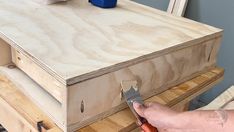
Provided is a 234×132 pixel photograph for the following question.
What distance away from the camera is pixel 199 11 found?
3.88 ft

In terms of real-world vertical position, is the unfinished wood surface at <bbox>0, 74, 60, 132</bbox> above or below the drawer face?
below

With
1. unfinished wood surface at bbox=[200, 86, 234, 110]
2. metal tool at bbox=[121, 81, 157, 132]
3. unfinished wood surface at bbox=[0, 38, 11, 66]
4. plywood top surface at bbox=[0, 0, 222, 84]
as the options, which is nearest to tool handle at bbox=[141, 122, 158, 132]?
metal tool at bbox=[121, 81, 157, 132]

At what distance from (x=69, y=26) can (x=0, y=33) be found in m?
0.14

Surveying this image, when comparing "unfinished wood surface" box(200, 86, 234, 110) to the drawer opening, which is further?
"unfinished wood surface" box(200, 86, 234, 110)

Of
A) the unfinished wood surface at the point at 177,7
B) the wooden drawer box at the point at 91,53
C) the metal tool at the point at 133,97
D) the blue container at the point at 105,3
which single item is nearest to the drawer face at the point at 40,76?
the wooden drawer box at the point at 91,53

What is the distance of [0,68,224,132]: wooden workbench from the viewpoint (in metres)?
0.48

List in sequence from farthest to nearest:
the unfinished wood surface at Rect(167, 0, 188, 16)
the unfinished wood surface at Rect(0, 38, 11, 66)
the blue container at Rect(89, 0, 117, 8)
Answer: the unfinished wood surface at Rect(167, 0, 188, 16)
the blue container at Rect(89, 0, 117, 8)
the unfinished wood surface at Rect(0, 38, 11, 66)

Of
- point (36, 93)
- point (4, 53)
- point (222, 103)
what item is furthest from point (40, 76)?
point (222, 103)

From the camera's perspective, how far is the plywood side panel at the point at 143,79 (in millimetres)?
442

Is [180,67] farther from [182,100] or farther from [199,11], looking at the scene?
[199,11]

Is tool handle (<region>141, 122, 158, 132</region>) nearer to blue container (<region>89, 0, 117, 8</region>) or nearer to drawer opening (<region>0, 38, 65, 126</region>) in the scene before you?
drawer opening (<region>0, 38, 65, 126</region>)

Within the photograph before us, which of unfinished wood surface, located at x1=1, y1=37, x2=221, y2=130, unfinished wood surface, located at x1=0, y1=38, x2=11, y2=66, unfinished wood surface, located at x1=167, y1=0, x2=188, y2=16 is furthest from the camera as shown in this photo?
unfinished wood surface, located at x1=167, y1=0, x2=188, y2=16

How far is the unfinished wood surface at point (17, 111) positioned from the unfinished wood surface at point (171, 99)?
82 millimetres

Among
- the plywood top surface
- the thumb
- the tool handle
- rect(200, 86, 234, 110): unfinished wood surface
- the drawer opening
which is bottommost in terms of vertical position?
rect(200, 86, 234, 110): unfinished wood surface
